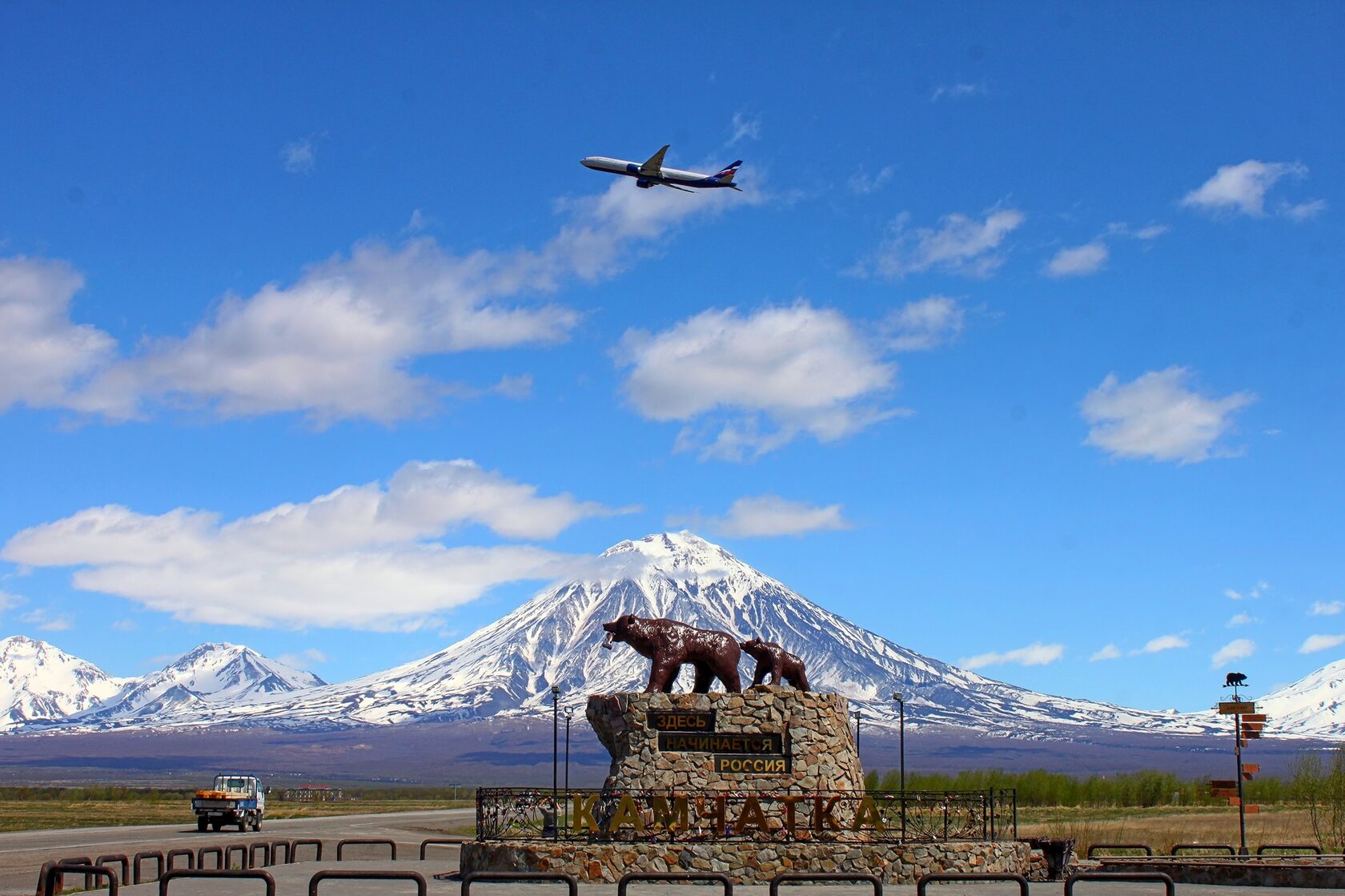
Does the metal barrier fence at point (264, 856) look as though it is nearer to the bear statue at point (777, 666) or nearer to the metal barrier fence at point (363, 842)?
the metal barrier fence at point (363, 842)

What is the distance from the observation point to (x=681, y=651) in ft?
99.3

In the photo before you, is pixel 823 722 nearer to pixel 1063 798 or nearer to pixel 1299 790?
pixel 1299 790

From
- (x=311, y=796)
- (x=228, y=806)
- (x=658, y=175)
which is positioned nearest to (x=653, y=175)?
(x=658, y=175)

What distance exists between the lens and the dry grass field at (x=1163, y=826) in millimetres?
51156

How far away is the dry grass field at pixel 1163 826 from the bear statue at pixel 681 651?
16.4 m

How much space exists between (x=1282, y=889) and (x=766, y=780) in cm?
966

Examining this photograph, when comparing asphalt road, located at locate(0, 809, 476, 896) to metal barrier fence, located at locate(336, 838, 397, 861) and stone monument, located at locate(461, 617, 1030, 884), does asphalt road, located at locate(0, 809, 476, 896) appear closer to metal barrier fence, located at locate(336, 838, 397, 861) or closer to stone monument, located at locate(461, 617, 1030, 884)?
metal barrier fence, located at locate(336, 838, 397, 861)

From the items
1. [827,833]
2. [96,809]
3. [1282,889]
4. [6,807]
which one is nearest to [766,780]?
[827,833]

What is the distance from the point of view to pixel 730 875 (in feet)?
85.2

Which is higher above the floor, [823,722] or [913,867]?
[823,722]

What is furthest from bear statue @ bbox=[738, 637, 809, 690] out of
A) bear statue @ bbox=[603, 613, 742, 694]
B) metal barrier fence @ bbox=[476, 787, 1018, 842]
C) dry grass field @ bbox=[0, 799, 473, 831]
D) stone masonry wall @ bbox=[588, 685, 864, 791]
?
dry grass field @ bbox=[0, 799, 473, 831]

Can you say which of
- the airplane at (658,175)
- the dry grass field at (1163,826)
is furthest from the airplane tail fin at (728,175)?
the dry grass field at (1163,826)

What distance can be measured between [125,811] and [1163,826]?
179ft

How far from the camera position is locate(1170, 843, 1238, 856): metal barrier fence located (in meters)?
33.4
